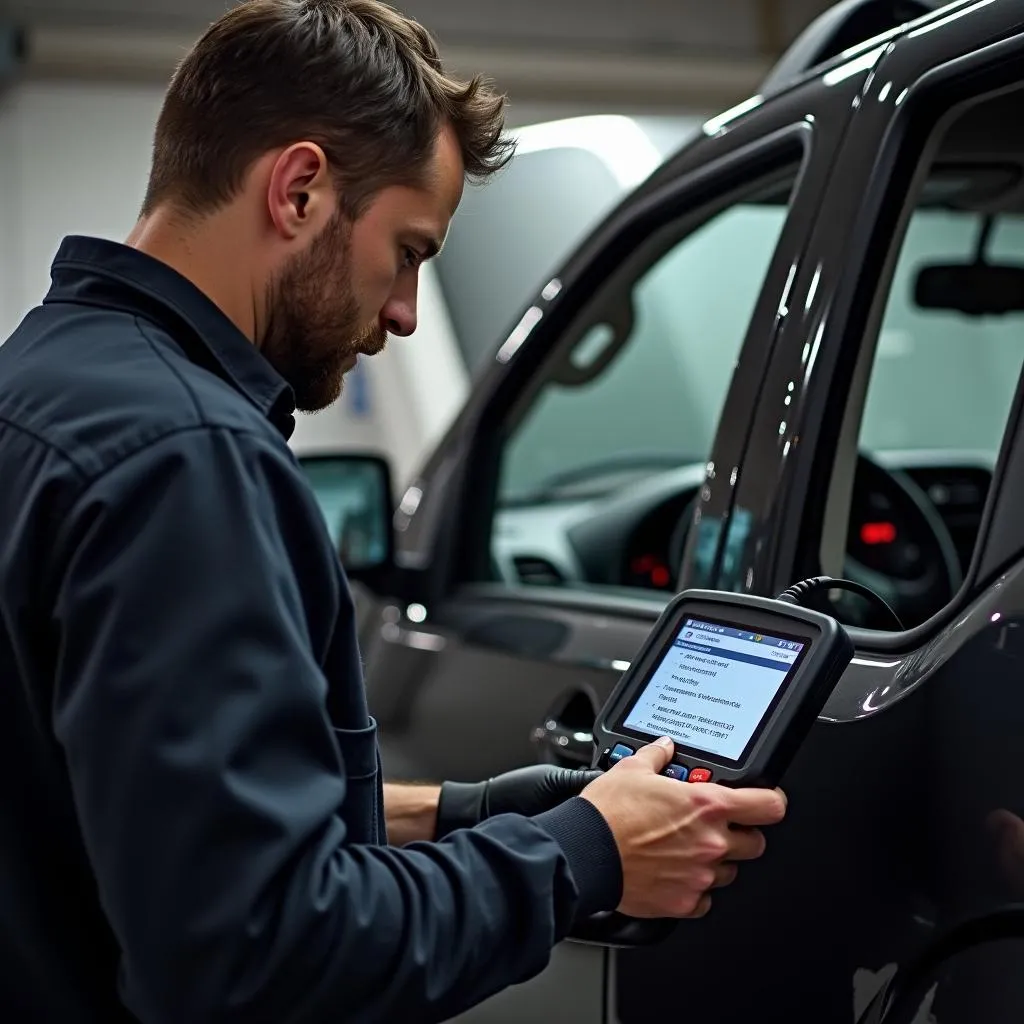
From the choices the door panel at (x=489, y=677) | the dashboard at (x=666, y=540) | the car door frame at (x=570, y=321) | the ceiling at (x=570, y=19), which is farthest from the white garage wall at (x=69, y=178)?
the door panel at (x=489, y=677)

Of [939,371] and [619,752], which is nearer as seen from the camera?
[619,752]

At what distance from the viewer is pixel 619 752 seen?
4.58ft

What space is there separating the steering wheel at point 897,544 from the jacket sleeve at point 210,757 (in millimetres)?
1976

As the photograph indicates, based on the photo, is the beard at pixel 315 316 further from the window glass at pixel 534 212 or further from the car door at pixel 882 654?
the window glass at pixel 534 212

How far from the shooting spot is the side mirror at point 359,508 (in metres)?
2.59

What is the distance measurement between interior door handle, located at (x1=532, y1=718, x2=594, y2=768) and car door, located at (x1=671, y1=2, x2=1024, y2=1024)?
A: 9.1 inches

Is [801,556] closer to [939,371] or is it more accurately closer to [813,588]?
[813,588]

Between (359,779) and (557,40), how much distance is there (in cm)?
833

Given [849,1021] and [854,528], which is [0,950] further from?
[854,528]

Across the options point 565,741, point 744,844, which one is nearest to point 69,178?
point 565,741

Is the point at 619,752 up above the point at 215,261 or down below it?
below

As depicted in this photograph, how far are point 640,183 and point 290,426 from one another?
107 centimetres

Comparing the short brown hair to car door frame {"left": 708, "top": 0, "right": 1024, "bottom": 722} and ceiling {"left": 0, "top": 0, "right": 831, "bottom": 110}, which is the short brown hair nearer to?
car door frame {"left": 708, "top": 0, "right": 1024, "bottom": 722}

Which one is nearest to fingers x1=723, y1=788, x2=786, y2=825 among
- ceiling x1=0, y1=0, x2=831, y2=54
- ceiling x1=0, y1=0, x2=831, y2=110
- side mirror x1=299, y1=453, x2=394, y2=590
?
side mirror x1=299, y1=453, x2=394, y2=590
